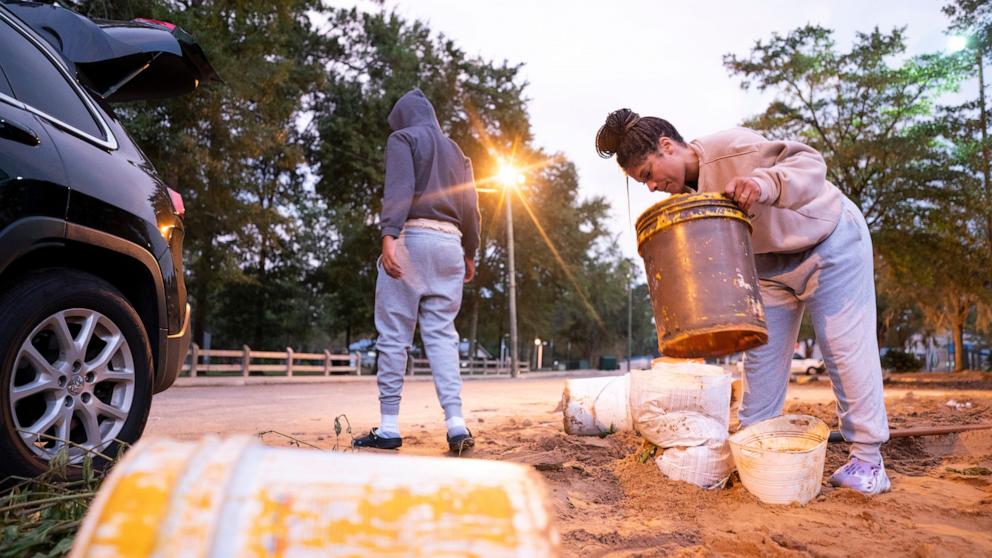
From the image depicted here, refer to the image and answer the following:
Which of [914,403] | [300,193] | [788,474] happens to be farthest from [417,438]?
[300,193]

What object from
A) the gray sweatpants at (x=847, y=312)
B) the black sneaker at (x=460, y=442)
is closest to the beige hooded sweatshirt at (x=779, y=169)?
the gray sweatpants at (x=847, y=312)

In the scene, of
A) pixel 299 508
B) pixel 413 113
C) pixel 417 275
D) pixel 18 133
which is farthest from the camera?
pixel 413 113

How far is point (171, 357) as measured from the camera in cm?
371

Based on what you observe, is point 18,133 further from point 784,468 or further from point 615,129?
point 784,468

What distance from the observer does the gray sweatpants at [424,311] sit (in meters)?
4.55

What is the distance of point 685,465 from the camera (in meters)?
3.51

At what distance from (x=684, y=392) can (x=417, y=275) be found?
1813mm

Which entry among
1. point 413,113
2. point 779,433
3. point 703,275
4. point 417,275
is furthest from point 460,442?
point 413,113

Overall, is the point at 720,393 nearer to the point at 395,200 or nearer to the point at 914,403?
the point at 395,200

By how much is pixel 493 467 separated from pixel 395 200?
3557 millimetres

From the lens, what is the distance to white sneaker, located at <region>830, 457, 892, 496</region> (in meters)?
3.41

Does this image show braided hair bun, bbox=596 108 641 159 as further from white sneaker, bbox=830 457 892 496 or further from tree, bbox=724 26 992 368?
tree, bbox=724 26 992 368

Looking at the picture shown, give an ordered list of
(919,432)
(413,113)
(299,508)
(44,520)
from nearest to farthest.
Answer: (299,508) < (44,520) < (919,432) < (413,113)

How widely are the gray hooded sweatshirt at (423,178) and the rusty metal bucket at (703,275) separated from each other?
173 centimetres
